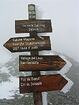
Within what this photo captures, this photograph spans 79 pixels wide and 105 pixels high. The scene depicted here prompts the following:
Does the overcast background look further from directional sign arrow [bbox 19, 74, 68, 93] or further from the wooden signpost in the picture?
directional sign arrow [bbox 19, 74, 68, 93]

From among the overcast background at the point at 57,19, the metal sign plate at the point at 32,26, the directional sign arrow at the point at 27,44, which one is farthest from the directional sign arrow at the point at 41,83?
the overcast background at the point at 57,19

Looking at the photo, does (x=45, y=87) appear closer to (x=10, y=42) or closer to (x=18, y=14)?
(x=10, y=42)

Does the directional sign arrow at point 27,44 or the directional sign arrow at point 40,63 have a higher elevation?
the directional sign arrow at point 27,44

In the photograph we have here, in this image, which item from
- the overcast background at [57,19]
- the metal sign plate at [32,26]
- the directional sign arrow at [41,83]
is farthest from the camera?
the overcast background at [57,19]

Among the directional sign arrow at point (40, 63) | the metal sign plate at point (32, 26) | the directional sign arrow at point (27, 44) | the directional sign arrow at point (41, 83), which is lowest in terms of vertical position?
the directional sign arrow at point (41, 83)

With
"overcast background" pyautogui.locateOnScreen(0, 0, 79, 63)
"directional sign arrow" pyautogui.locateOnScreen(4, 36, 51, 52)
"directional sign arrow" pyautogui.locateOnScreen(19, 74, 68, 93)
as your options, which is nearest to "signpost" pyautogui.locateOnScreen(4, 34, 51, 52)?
"directional sign arrow" pyautogui.locateOnScreen(4, 36, 51, 52)

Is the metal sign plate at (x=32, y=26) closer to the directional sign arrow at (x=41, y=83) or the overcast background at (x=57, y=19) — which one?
Result: the directional sign arrow at (x=41, y=83)

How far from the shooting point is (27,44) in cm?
196

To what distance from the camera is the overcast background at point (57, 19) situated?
8.16 ft

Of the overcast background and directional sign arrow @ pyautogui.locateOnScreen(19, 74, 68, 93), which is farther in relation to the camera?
the overcast background

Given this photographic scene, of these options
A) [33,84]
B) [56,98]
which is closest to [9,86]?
[56,98]

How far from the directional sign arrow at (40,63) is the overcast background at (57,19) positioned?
541 millimetres

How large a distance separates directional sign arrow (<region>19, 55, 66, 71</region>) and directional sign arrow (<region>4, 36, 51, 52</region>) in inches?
2.4

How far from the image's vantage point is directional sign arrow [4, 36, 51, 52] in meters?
1.95
